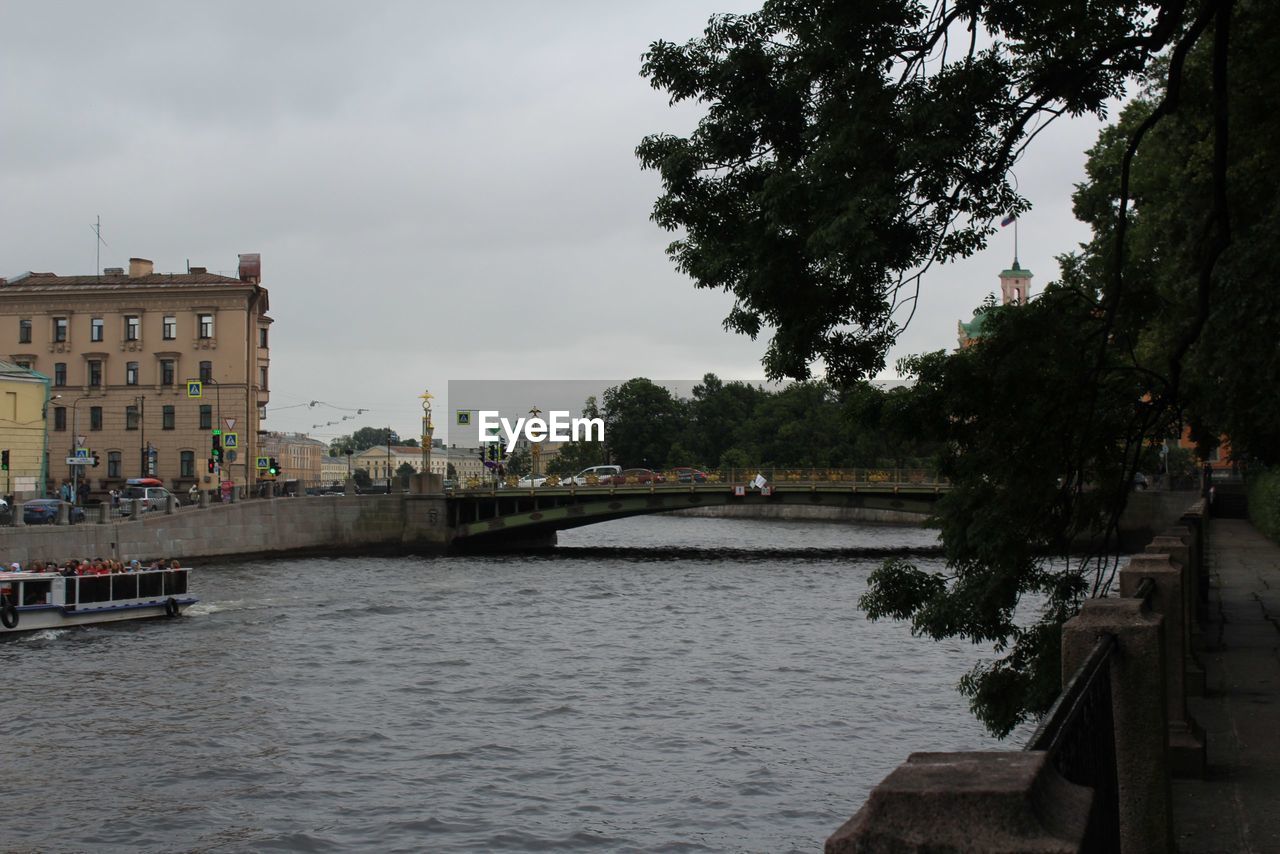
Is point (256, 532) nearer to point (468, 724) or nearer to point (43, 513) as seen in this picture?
point (43, 513)

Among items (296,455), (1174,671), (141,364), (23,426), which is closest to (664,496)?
(23,426)

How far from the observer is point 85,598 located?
34156mm

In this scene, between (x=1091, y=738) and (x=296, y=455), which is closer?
(x=1091, y=738)

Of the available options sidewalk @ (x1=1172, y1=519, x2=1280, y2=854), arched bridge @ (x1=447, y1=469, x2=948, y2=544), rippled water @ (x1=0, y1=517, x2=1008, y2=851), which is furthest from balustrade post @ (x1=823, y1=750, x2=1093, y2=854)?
arched bridge @ (x1=447, y1=469, x2=948, y2=544)

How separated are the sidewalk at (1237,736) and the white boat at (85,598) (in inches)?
1024

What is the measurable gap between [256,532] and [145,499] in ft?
15.6

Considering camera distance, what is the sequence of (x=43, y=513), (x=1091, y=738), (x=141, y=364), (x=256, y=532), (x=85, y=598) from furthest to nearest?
(x=141, y=364)
(x=256, y=532)
(x=43, y=513)
(x=85, y=598)
(x=1091, y=738)

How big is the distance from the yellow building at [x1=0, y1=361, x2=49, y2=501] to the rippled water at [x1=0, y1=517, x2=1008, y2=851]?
2394cm

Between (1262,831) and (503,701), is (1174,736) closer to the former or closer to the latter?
(1262,831)

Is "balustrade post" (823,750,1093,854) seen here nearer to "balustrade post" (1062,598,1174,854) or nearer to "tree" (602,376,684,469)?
"balustrade post" (1062,598,1174,854)

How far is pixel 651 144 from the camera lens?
12.2 m

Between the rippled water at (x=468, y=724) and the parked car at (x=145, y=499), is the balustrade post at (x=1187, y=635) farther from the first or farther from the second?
the parked car at (x=145, y=499)

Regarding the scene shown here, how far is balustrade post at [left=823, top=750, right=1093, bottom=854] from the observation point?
2.65 meters

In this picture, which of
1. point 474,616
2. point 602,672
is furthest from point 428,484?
point 602,672
